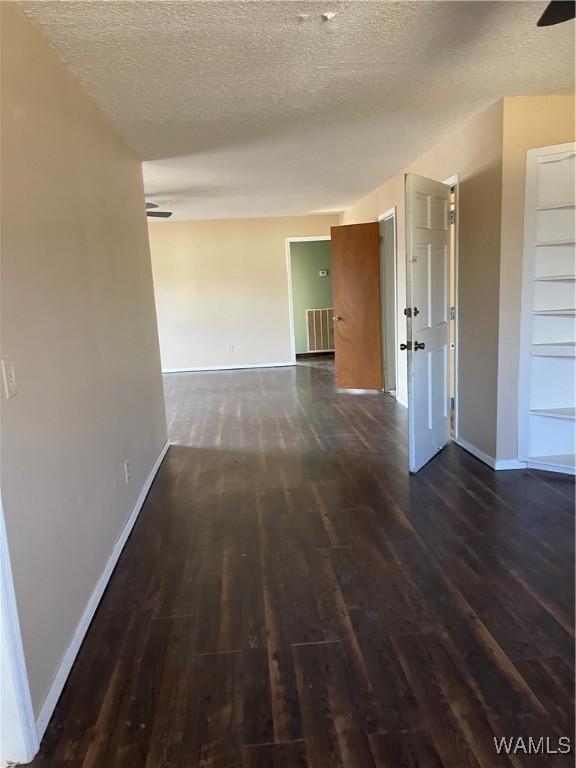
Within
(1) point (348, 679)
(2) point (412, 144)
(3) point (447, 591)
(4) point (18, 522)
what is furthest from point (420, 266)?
(4) point (18, 522)

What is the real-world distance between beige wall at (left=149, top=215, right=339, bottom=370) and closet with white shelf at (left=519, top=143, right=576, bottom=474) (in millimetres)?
5438

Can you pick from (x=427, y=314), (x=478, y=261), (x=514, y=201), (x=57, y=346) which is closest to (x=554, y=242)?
(x=514, y=201)

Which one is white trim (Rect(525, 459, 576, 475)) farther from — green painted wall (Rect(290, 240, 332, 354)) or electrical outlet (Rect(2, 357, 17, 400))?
green painted wall (Rect(290, 240, 332, 354))

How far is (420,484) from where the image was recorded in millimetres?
3371

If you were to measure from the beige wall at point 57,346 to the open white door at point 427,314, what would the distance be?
74.0 inches

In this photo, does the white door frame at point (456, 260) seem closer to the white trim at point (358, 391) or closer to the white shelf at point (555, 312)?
the white shelf at point (555, 312)

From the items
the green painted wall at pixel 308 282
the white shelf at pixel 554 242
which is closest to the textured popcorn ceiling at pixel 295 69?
the white shelf at pixel 554 242

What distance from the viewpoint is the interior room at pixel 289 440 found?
1.60m

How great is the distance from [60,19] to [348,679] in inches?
105

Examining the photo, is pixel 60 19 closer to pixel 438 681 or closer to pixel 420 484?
pixel 438 681

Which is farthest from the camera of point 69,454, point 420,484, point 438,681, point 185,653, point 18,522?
point 420,484

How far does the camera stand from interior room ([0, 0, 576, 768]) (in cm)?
160

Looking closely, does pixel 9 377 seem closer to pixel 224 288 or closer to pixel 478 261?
pixel 478 261

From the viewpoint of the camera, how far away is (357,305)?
252 inches
